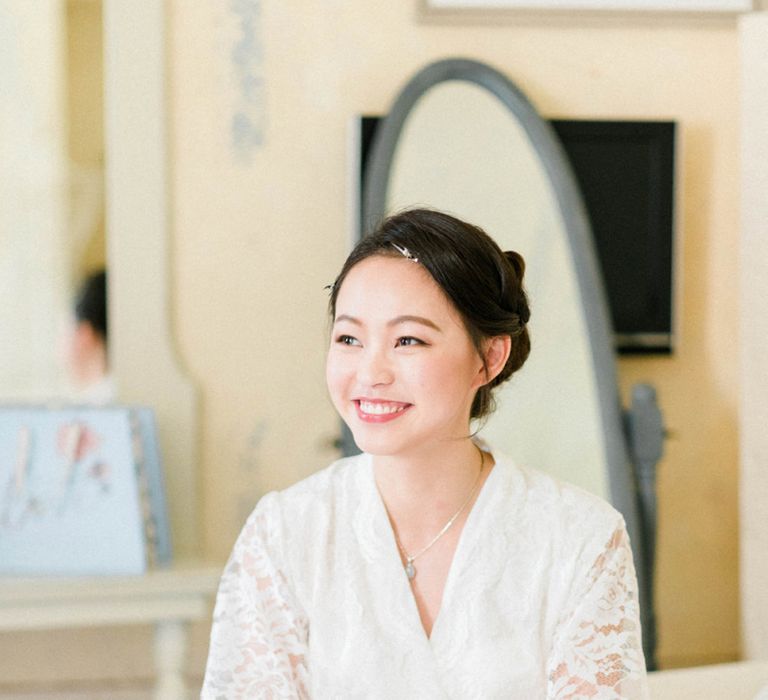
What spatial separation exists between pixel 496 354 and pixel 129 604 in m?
1.13

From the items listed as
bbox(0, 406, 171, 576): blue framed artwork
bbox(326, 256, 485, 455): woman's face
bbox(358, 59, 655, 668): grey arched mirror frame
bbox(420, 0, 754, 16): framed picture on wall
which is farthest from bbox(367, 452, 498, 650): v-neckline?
bbox(420, 0, 754, 16): framed picture on wall

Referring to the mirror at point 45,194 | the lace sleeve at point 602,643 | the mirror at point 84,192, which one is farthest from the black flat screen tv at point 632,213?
the lace sleeve at point 602,643

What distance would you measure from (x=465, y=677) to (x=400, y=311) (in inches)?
17.1

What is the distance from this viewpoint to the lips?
4.44 ft

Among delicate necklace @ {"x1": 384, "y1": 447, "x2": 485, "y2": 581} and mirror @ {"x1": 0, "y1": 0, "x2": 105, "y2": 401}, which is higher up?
mirror @ {"x1": 0, "y1": 0, "x2": 105, "y2": 401}

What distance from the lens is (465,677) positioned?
1366 mm

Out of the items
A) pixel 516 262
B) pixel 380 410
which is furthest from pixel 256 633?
pixel 516 262

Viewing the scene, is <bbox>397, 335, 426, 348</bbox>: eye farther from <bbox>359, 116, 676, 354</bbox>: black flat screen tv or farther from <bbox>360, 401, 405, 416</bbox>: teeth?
<bbox>359, 116, 676, 354</bbox>: black flat screen tv

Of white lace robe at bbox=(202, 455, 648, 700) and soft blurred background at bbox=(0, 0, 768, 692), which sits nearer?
white lace robe at bbox=(202, 455, 648, 700)

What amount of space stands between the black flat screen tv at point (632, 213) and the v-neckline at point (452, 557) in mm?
1158

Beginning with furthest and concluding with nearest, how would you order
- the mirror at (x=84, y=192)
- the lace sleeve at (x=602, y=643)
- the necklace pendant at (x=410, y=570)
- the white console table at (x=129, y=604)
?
the mirror at (x=84, y=192) → the white console table at (x=129, y=604) → the necklace pendant at (x=410, y=570) → the lace sleeve at (x=602, y=643)

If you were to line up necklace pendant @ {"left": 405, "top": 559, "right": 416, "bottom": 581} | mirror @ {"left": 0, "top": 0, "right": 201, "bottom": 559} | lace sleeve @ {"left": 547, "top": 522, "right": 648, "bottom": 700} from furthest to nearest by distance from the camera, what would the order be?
mirror @ {"left": 0, "top": 0, "right": 201, "bottom": 559}
necklace pendant @ {"left": 405, "top": 559, "right": 416, "bottom": 581}
lace sleeve @ {"left": 547, "top": 522, "right": 648, "bottom": 700}

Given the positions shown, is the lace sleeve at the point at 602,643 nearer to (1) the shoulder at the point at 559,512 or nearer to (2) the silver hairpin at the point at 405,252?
(1) the shoulder at the point at 559,512

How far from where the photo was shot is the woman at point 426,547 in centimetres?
136
